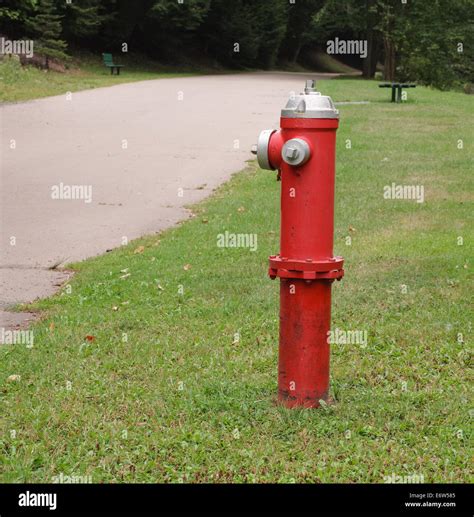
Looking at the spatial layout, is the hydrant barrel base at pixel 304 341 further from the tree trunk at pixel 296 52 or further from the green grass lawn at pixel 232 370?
the tree trunk at pixel 296 52

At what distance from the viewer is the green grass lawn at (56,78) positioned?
25.4 m

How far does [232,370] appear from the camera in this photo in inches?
197

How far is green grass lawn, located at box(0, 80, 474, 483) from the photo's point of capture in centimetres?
391

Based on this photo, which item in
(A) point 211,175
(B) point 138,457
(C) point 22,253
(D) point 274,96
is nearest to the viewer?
(B) point 138,457

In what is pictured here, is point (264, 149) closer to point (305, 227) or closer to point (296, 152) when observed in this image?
point (296, 152)

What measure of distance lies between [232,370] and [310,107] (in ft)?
5.44

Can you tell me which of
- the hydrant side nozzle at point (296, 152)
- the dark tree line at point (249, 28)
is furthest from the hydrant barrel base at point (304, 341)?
the dark tree line at point (249, 28)

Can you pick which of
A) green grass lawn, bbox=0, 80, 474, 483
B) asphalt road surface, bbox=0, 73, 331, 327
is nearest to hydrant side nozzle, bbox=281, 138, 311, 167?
green grass lawn, bbox=0, 80, 474, 483

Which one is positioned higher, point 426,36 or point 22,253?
point 426,36

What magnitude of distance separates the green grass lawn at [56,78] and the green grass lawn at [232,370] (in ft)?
54.8
